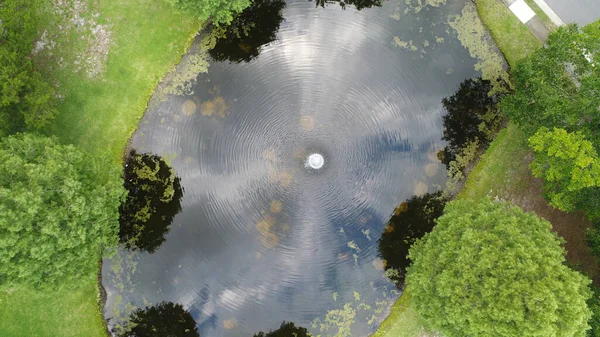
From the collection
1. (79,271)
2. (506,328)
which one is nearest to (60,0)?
(79,271)

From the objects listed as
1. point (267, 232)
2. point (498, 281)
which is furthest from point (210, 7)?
point (498, 281)

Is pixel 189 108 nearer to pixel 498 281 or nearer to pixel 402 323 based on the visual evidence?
pixel 402 323

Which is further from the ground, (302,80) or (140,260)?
(302,80)

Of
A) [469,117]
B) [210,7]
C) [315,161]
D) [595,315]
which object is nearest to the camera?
[595,315]

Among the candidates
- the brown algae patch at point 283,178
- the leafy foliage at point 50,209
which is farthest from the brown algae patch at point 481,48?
the leafy foliage at point 50,209

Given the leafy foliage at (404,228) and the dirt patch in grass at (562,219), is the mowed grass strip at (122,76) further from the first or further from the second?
the dirt patch in grass at (562,219)

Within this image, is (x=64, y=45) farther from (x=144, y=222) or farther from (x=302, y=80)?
(x=302, y=80)
